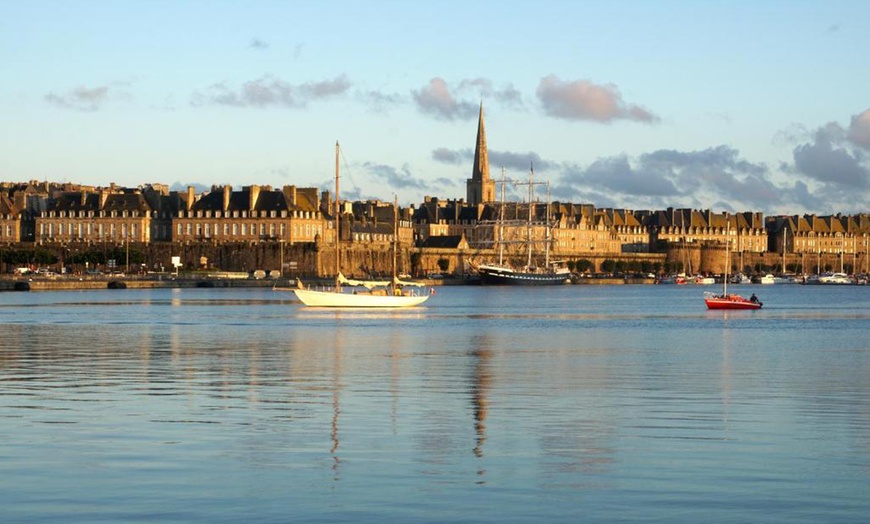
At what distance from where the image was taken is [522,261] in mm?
178250

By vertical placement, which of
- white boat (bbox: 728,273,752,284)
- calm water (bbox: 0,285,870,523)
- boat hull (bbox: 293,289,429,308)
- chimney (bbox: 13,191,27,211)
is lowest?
calm water (bbox: 0,285,870,523)

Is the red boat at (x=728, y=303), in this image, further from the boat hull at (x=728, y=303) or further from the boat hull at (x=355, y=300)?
the boat hull at (x=355, y=300)

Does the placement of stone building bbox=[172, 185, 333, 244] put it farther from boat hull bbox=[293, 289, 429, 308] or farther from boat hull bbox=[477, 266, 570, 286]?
boat hull bbox=[293, 289, 429, 308]

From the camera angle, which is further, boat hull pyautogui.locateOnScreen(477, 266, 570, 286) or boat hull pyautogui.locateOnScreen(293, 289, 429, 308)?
boat hull pyautogui.locateOnScreen(477, 266, 570, 286)

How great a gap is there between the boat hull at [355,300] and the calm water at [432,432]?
33.3 metres

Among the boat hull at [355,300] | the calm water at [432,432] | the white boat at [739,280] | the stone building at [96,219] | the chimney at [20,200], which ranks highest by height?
the chimney at [20,200]

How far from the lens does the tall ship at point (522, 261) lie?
155 meters

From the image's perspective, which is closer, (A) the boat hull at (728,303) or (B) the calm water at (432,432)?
(B) the calm water at (432,432)

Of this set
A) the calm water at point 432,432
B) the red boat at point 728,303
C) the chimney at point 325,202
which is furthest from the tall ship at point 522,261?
the calm water at point 432,432

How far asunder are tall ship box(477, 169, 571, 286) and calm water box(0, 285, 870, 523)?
366 feet

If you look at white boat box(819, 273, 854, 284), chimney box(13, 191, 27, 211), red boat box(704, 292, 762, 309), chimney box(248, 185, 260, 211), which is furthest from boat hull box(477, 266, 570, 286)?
red boat box(704, 292, 762, 309)

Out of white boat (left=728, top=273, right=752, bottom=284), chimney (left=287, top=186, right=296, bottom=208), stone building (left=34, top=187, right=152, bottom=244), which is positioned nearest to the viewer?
chimney (left=287, top=186, right=296, bottom=208)

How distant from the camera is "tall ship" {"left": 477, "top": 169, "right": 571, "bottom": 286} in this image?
15538 cm

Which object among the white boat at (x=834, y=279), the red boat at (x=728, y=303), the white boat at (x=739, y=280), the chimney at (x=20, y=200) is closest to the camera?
the red boat at (x=728, y=303)
